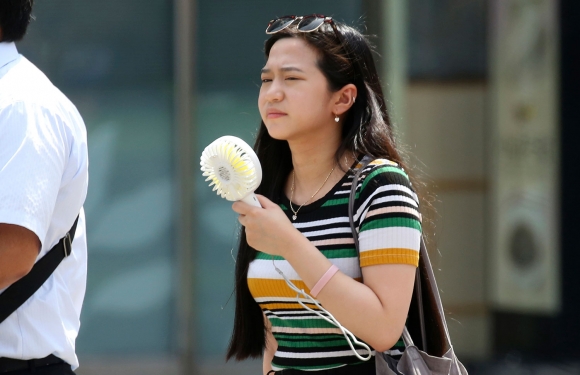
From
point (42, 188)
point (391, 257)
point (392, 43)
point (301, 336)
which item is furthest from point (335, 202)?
point (392, 43)

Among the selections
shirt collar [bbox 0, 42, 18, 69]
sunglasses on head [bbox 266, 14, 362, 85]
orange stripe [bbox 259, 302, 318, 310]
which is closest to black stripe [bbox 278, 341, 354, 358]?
orange stripe [bbox 259, 302, 318, 310]

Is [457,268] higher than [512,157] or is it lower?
lower

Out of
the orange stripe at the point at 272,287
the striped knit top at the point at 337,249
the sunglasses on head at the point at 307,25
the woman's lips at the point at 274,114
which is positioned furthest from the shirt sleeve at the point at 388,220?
the sunglasses on head at the point at 307,25

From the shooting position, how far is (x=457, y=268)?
661cm

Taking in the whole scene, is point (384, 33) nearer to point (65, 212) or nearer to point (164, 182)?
point (164, 182)

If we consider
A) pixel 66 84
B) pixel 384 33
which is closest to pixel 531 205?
pixel 384 33

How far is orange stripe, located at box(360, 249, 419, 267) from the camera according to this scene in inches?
82.0

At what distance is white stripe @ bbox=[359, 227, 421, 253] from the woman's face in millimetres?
387

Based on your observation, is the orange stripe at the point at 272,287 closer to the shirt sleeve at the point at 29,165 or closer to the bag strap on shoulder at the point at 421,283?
the bag strap on shoulder at the point at 421,283

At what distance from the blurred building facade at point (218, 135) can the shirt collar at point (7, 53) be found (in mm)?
3982

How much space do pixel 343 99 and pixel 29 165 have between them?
881 mm

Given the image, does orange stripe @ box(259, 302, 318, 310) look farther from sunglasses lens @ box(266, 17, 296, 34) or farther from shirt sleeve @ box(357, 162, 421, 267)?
sunglasses lens @ box(266, 17, 296, 34)

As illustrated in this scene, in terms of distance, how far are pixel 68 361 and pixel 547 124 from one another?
15.5 feet

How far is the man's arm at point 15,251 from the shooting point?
6.84ft
